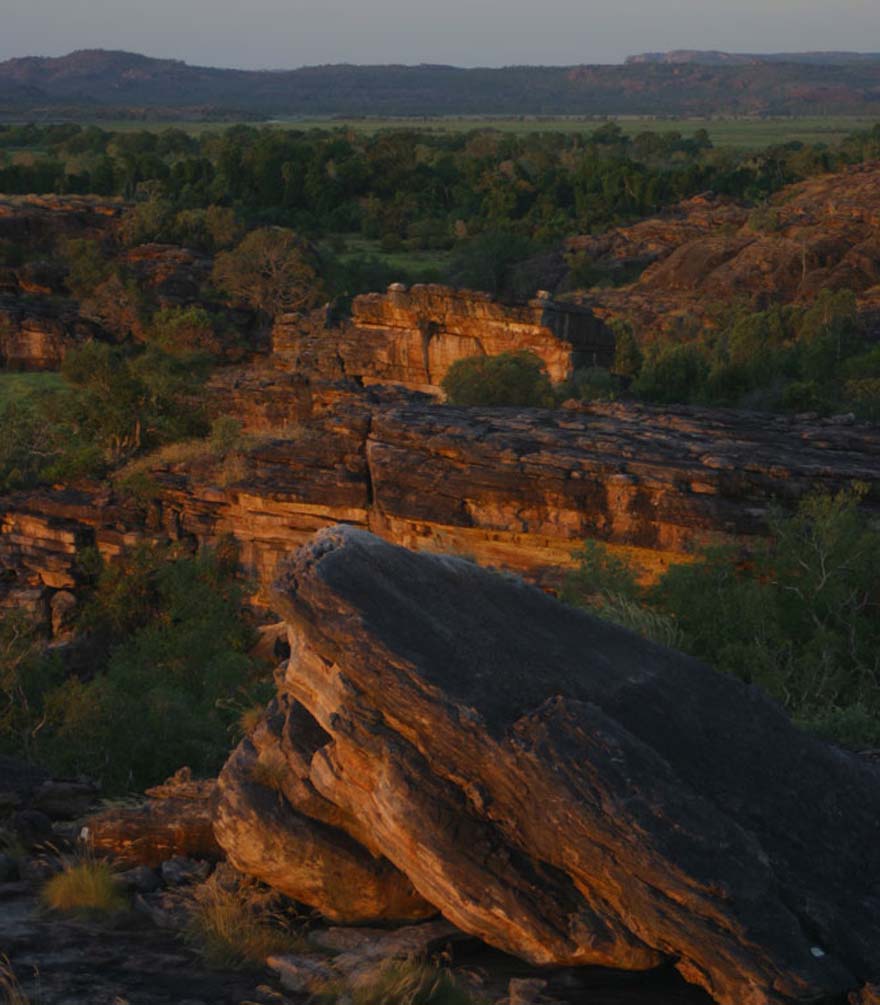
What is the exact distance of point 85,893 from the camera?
7.39 metres

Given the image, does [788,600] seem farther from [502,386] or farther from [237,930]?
[502,386]

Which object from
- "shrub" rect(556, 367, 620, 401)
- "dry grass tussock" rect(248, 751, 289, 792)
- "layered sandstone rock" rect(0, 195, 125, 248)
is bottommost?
"shrub" rect(556, 367, 620, 401)

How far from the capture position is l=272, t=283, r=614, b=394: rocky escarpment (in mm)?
31906

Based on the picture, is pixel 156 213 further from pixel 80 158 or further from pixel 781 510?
pixel 781 510

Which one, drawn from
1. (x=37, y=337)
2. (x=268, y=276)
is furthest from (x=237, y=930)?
(x=268, y=276)

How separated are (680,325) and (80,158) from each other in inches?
1775

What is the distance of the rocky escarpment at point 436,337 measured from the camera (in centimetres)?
3191

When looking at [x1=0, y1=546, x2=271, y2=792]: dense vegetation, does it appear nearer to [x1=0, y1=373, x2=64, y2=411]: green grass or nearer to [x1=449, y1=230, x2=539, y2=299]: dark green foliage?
[x1=0, y1=373, x2=64, y2=411]: green grass

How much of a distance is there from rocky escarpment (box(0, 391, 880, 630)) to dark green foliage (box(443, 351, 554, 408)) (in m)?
3.50

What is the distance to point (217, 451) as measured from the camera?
22844 mm

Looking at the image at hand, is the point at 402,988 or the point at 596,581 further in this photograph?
the point at 596,581

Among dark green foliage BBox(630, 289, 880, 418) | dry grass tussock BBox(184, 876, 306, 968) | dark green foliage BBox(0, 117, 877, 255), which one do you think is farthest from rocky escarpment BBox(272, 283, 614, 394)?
dry grass tussock BBox(184, 876, 306, 968)

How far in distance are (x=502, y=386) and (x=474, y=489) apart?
326 inches

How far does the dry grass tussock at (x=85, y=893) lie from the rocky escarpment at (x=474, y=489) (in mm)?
10950
